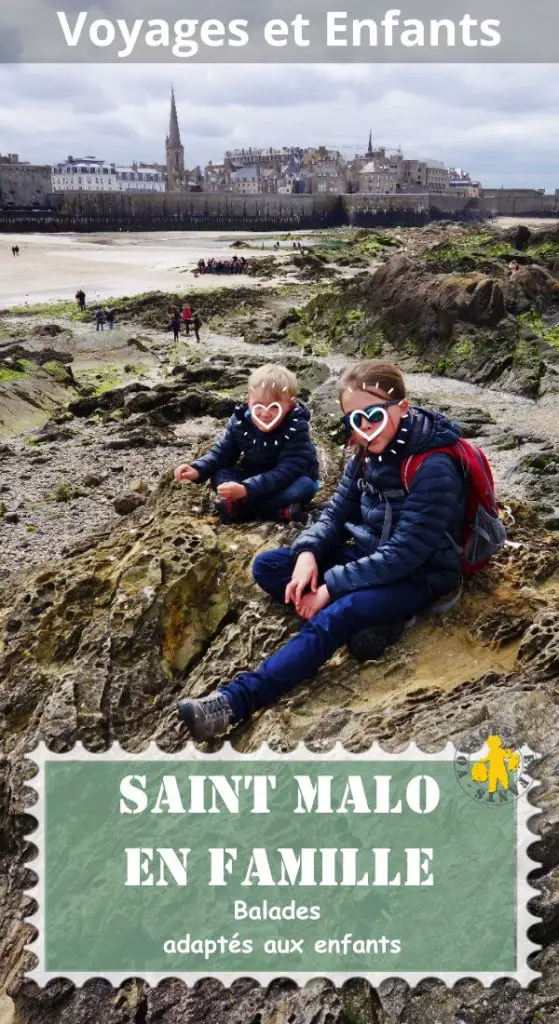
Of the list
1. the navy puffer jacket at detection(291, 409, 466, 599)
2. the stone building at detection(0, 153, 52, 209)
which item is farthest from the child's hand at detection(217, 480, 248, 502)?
the stone building at detection(0, 153, 52, 209)

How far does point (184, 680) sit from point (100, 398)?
14.3 metres

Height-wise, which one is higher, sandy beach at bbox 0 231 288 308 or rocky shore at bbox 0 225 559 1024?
sandy beach at bbox 0 231 288 308

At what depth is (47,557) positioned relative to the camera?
1076cm

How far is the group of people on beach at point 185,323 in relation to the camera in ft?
87.8

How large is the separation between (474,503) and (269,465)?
2.01m

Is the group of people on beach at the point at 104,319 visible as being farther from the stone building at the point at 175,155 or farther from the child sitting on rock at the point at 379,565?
the stone building at the point at 175,155

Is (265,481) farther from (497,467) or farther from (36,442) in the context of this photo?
(36,442)

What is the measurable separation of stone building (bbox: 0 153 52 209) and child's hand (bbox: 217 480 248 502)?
10056 centimetres

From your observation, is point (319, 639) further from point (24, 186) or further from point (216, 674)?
point (24, 186)

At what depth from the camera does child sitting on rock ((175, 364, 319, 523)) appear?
542 centimetres

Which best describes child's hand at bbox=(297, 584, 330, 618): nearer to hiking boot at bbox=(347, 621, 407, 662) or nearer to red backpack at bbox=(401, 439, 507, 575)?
hiking boot at bbox=(347, 621, 407, 662)

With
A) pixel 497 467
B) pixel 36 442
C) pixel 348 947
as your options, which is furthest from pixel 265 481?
pixel 36 442

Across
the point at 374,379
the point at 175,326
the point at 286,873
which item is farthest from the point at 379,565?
the point at 175,326
